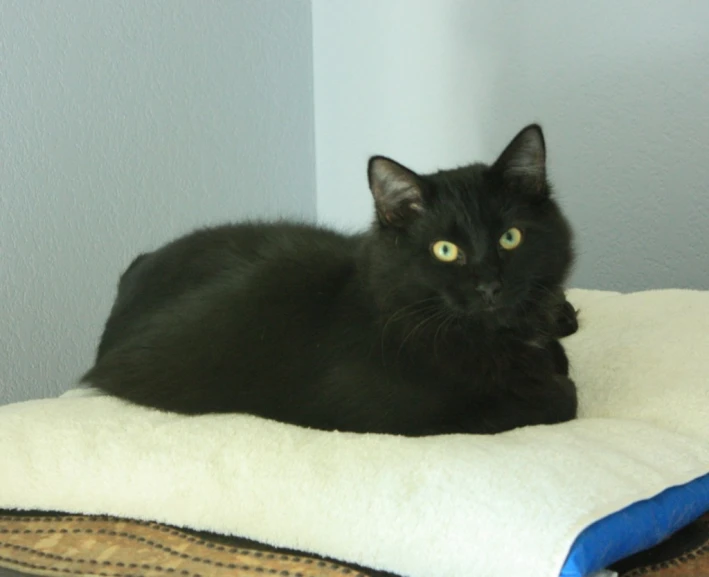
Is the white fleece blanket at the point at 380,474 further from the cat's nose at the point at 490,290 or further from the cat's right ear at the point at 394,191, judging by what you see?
the cat's right ear at the point at 394,191

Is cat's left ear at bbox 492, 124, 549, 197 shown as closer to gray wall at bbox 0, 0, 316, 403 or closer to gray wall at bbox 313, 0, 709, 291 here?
gray wall at bbox 313, 0, 709, 291

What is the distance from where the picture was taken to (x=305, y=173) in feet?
8.57

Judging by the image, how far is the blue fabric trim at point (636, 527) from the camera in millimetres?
775

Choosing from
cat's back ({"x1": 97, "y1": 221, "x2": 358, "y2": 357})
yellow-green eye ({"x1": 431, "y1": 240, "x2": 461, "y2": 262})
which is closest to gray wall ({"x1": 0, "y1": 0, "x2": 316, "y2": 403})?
cat's back ({"x1": 97, "y1": 221, "x2": 358, "y2": 357})

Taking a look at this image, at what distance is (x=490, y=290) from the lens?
3.63 ft

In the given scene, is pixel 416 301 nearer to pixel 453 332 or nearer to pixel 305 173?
pixel 453 332

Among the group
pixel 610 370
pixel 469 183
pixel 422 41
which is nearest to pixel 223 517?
pixel 469 183

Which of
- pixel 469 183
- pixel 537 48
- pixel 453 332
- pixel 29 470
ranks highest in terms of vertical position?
pixel 537 48

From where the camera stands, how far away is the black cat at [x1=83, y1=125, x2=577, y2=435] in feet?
3.71

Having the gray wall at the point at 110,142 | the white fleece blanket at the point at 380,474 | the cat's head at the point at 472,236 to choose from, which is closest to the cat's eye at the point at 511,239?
the cat's head at the point at 472,236

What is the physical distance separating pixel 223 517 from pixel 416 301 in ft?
1.29

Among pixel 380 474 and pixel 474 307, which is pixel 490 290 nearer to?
pixel 474 307

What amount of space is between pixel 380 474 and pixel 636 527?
0.88 ft

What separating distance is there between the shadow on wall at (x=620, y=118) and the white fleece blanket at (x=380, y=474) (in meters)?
0.81
